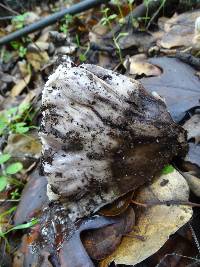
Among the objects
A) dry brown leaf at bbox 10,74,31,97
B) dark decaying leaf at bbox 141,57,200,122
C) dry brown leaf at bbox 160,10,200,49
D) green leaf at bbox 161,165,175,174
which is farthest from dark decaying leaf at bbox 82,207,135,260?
dry brown leaf at bbox 10,74,31,97

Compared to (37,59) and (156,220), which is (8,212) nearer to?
(156,220)

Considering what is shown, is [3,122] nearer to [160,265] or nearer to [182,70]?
[182,70]

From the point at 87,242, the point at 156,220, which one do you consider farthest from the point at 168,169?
the point at 87,242

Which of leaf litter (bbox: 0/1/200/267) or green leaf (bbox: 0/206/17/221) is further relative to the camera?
green leaf (bbox: 0/206/17/221)

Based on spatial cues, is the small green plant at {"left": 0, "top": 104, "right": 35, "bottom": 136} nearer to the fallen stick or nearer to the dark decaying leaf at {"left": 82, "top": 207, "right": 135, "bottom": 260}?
the fallen stick

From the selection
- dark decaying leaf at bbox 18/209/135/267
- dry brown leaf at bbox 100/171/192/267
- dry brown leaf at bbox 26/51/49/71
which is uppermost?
dry brown leaf at bbox 100/171/192/267

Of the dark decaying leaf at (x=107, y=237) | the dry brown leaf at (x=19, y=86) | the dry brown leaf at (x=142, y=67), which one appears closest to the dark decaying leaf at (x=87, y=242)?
the dark decaying leaf at (x=107, y=237)

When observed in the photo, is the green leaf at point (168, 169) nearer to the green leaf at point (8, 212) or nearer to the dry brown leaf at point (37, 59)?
the green leaf at point (8, 212)
